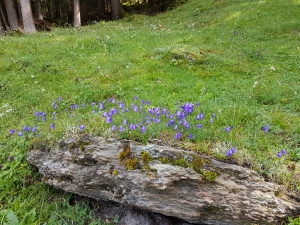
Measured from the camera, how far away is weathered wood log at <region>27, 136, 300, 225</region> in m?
3.30

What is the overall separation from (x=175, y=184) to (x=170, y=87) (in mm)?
3700

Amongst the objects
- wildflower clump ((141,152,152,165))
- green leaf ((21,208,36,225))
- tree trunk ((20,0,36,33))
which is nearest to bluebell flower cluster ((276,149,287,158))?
wildflower clump ((141,152,152,165))

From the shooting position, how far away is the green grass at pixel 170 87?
13.3ft

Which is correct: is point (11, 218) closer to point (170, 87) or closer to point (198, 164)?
point (198, 164)

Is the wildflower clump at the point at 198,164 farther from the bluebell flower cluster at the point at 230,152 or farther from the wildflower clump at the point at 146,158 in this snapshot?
the wildflower clump at the point at 146,158

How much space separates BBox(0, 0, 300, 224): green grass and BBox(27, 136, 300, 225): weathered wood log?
0.75ft

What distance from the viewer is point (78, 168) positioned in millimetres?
4133

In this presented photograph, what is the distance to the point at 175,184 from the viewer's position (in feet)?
11.7

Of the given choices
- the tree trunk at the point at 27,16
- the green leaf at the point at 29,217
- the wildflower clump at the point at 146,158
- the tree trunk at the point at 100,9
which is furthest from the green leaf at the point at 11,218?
the tree trunk at the point at 100,9

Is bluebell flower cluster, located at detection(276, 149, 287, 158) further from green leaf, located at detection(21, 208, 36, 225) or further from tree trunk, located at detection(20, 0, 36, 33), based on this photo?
tree trunk, located at detection(20, 0, 36, 33)

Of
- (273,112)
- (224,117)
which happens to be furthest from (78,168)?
(273,112)

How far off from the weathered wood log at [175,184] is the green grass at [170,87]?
0.75ft

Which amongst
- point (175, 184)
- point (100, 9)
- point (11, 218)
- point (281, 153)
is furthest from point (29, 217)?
point (100, 9)

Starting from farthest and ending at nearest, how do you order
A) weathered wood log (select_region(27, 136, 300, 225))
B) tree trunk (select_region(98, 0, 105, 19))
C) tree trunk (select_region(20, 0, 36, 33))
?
tree trunk (select_region(98, 0, 105, 19)) → tree trunk (select_region(20, 0, 36, 33)) → weathered wood log (select_region(27, 136, 300, 225))
